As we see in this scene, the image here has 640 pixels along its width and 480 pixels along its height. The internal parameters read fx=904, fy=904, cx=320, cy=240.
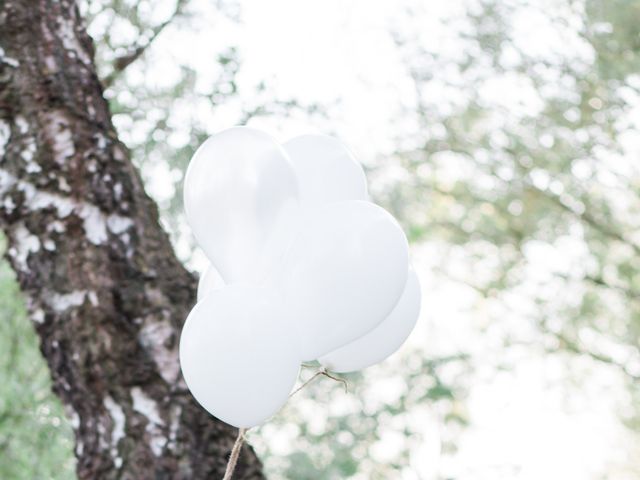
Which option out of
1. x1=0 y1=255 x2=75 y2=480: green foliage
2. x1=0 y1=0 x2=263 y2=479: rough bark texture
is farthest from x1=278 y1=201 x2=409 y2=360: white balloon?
x1=0 y1=255 x2=75 y2=480: green foliage

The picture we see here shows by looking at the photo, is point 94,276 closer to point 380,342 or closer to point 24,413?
point 380,342

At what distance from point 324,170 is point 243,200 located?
21 centimetres

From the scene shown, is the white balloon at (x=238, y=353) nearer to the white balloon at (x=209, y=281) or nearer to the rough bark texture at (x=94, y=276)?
the white balloon at (x=209, y=281)

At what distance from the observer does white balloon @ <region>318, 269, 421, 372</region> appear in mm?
1354

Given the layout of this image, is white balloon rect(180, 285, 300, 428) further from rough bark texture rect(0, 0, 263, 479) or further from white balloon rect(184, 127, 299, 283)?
rough bark texture rect(0, 0, 263, 479)

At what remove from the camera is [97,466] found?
154 centimetres

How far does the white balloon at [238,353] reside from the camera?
111cm

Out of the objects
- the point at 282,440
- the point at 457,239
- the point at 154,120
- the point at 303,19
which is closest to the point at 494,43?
the point at 303,19

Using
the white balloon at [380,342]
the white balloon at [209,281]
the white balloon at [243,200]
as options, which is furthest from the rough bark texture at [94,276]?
the white balloon at [243,200]

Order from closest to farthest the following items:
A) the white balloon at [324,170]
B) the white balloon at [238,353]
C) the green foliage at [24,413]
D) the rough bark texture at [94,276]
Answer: the white balloon at [238,353] < the white balloon at [324,170] < the rough bark texture at [94,276] < the green foliage at [24,413]

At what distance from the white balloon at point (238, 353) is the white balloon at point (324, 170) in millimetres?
221

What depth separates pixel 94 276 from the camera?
1.58 meters

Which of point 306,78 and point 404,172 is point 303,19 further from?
point 404,172

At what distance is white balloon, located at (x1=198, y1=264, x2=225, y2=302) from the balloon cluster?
16 centimetres
